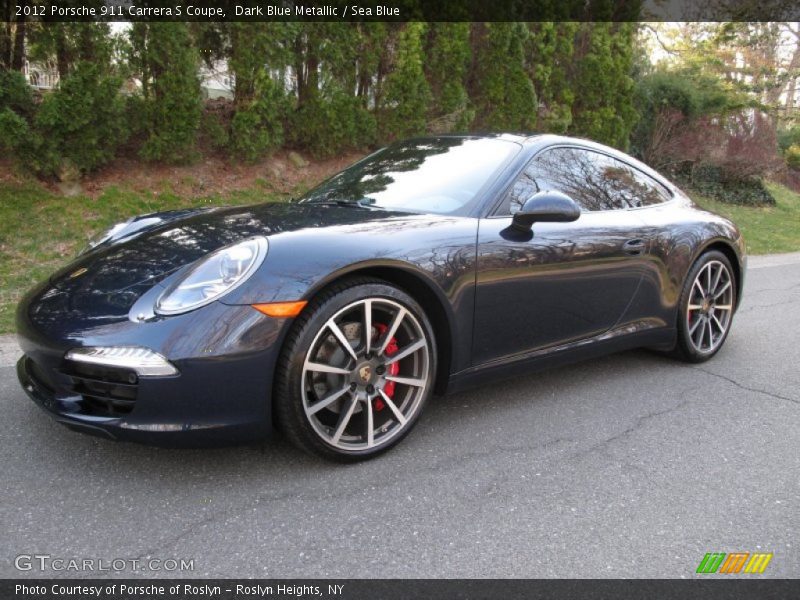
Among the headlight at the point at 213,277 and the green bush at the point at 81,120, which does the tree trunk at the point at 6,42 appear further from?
the headlight at the point at 213,277

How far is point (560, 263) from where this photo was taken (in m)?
3.11

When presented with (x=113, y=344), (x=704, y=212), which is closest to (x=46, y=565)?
(x=113, y=344)

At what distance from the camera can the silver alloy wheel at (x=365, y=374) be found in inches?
96.9

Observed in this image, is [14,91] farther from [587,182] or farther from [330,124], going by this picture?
[587,182]

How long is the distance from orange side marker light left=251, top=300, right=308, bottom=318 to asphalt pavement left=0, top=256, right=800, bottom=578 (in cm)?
63

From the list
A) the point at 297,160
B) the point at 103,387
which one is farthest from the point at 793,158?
the point at 103,387

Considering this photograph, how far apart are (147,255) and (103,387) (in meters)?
0.63

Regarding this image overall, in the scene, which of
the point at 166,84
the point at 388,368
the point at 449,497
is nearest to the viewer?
the point at 449,497

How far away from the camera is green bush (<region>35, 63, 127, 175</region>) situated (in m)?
6.53

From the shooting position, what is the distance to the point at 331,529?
2.14m

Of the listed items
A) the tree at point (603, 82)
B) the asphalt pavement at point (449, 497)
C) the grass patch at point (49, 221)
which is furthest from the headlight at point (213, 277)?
the tree at point (603, 82)

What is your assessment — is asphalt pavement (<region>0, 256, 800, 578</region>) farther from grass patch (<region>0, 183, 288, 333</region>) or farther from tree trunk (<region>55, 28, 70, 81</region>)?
tree trunk (<region>55, 28, 70, 81</region>)

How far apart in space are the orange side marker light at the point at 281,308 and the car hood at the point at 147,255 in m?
0.37

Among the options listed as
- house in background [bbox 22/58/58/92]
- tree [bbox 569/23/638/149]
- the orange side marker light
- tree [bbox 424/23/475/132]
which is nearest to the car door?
the orange side marker light
